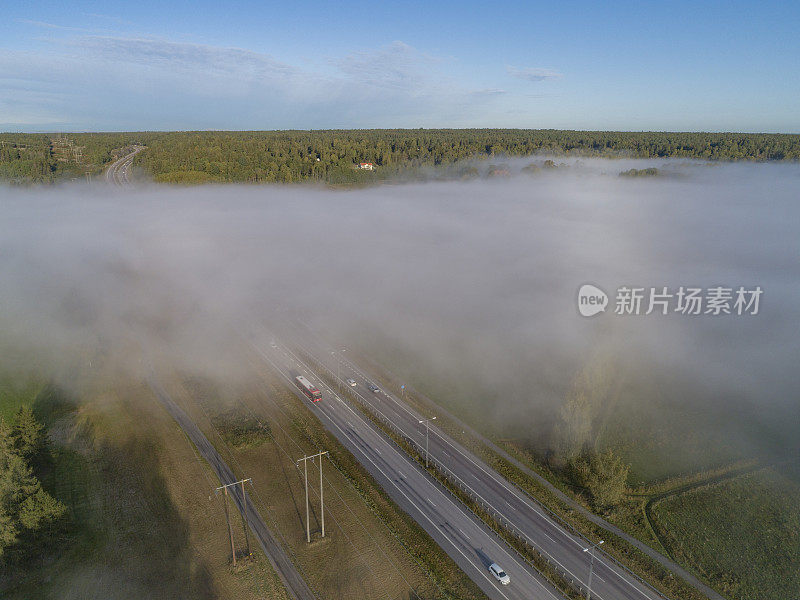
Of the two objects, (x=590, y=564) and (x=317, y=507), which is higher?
(x=317, y=507)

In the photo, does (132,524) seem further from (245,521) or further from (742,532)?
(742,532)

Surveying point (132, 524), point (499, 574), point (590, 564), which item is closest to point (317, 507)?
point (132, 524)

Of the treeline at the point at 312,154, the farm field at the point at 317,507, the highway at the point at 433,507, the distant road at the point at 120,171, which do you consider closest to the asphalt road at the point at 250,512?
the farm field at the point at 317,507

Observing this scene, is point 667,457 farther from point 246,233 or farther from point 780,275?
point 246,233

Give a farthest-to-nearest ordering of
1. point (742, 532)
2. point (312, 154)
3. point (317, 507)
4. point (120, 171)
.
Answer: point (312, 154)
point (120, 171)
point (317, 507)
point (742, 532)

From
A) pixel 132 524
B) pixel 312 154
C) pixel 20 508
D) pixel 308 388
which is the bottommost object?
pixel 132 524
